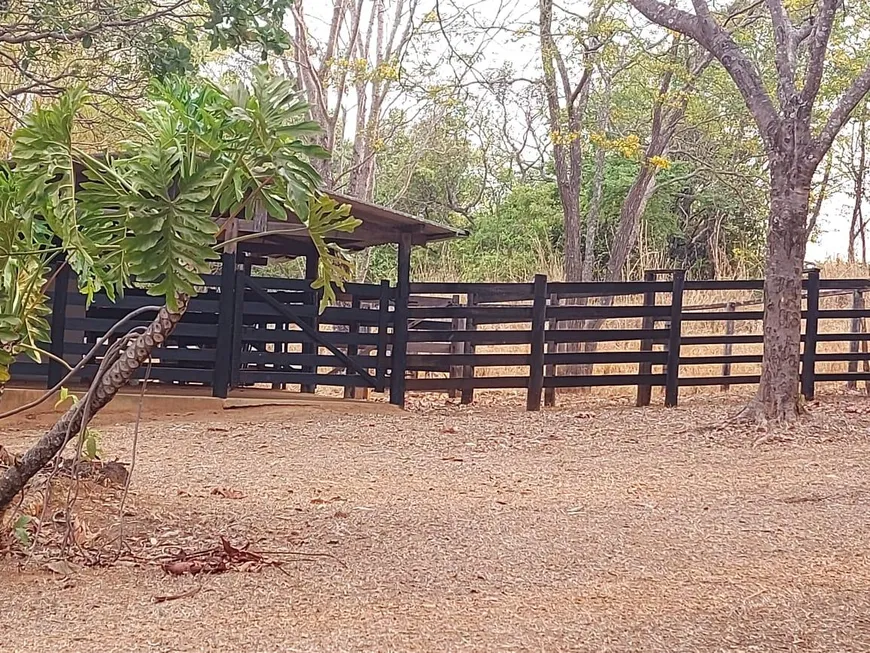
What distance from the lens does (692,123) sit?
15.0m

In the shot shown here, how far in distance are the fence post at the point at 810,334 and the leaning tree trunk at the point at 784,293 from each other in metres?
2.61

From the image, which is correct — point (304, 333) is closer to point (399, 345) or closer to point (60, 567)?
point (399, 345)

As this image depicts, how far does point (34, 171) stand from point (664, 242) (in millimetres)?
18991

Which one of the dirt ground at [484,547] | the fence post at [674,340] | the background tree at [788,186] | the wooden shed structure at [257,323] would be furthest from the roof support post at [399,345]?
the background tree at [788,186]

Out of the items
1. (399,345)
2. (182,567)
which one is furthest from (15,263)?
(399,345)

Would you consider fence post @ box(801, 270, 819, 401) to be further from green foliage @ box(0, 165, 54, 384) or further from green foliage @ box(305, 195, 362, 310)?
green foliage @ box(0, 165, 54, 384)

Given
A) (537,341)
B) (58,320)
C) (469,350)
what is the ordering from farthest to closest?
(469,350)
(537,341)
(58,320)

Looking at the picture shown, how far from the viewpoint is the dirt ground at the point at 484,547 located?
3.07 metres

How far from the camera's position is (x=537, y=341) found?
10.3 meters

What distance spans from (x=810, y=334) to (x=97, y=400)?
8928 millimetres

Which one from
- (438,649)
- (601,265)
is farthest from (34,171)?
(601,265)

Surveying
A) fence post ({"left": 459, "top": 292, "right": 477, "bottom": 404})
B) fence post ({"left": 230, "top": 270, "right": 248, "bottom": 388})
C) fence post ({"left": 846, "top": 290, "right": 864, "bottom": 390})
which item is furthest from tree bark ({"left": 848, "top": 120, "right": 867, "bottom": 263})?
fence post ({"left": 230, "top": 270, "right": 248, "bottom": 388})

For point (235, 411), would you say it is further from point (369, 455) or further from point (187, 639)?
point (187, 639)

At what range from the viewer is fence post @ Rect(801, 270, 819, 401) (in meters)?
10.6
